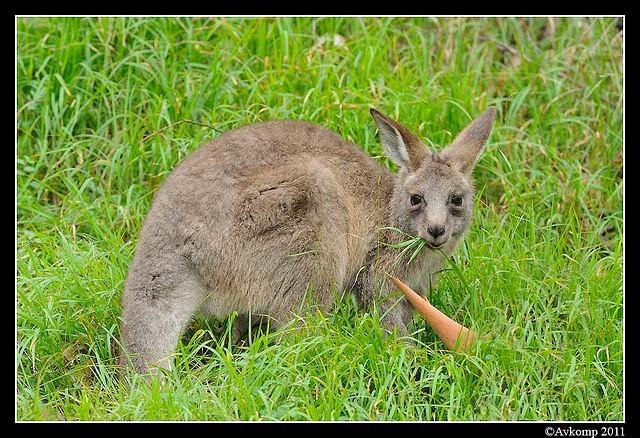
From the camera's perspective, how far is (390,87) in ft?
25.7

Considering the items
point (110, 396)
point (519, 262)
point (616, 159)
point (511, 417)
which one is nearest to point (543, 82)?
point (616, 159)

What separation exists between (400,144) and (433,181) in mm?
298

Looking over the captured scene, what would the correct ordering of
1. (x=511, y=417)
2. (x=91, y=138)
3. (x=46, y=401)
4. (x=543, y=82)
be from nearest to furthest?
1. (x=511, y=417)
2. (x=46, y=401)
3. (x=91, y=138)
4. (x=543, y=82)

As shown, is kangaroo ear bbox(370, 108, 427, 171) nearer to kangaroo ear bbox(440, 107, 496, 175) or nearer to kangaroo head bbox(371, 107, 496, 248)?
kangaroo head bbox(371, 107, 496, 248)

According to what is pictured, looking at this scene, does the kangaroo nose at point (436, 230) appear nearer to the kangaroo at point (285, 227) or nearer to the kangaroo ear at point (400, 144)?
the kangaroo at point (285, 227)

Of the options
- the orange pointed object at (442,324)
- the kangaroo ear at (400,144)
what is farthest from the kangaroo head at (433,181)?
the orange pointed object at (442,324)

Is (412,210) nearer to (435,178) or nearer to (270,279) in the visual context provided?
(435,178)

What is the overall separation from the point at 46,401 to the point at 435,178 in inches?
97.0

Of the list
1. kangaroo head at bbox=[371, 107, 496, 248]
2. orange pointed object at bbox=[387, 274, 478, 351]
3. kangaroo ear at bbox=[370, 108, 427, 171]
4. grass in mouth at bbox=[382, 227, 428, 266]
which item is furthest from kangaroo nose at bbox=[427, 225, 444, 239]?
kangaroo ear at bbox=[370, 108, 427, 171]

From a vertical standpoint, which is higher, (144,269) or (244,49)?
(244,49)

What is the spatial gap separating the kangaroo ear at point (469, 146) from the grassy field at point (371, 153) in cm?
59

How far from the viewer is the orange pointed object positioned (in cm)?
Result: 587

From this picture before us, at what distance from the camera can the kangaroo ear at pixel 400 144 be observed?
20.9ft

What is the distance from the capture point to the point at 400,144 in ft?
21.1
